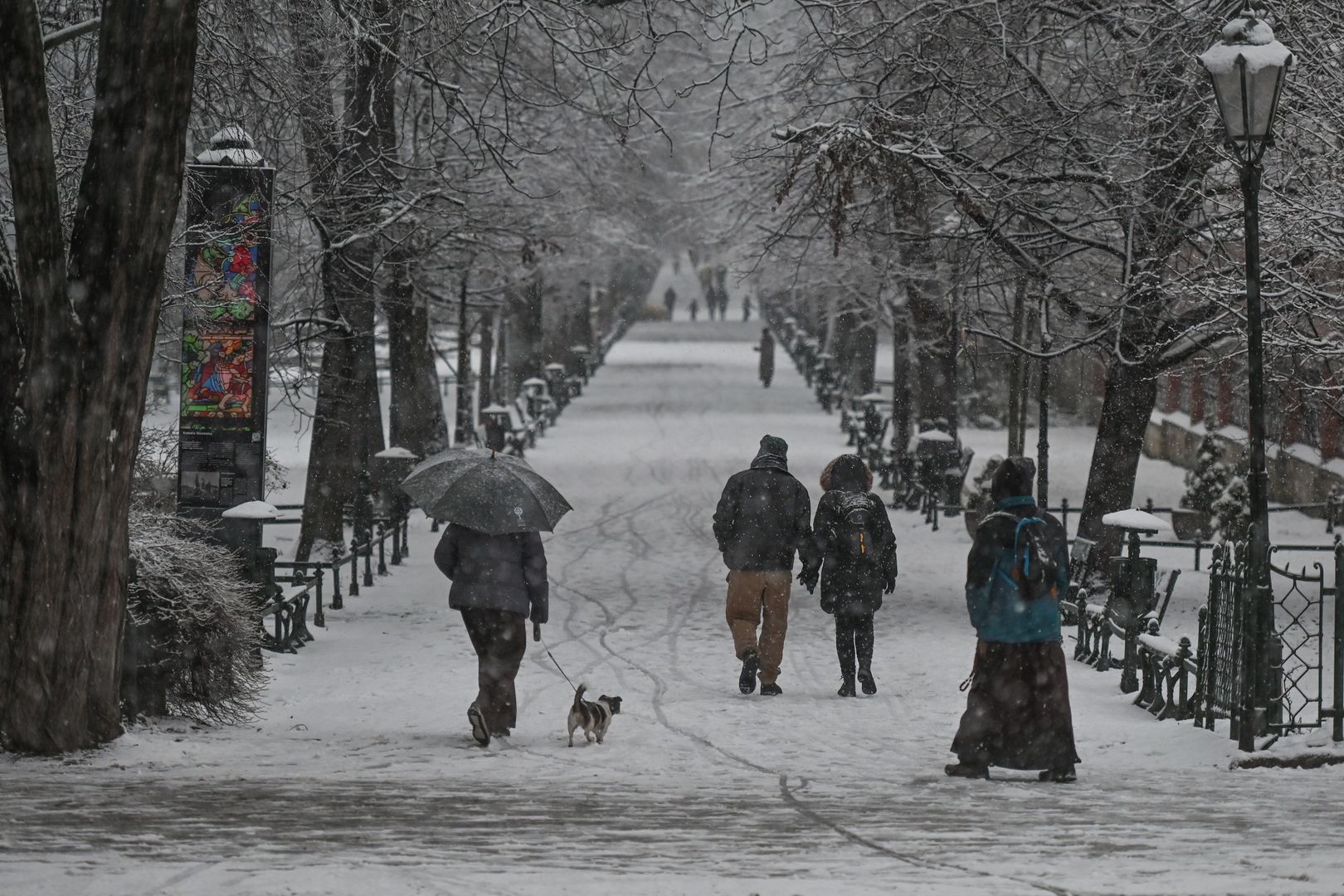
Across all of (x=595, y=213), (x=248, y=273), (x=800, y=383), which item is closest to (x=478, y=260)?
(x=595, y=213)

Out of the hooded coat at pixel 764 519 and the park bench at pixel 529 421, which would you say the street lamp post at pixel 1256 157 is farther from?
the park bench at pixel 529 421

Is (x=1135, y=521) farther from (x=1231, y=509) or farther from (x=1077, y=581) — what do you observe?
(x=1231, y=509)

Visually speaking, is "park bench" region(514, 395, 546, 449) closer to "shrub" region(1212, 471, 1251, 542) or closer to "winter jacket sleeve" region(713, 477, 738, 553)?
"shrub" region(1212, 471, 1251, 542)

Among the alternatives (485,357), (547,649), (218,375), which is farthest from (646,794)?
(485,357)

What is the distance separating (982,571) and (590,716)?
7.71 ft

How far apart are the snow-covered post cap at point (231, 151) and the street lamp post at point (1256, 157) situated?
6.78 metres

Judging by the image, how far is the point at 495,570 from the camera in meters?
9.92

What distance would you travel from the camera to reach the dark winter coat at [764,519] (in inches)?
465

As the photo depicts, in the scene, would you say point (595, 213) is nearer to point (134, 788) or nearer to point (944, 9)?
point (944, 9)

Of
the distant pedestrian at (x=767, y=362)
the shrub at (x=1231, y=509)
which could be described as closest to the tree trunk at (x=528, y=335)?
the distant pedestrian at (x=767, y=362)

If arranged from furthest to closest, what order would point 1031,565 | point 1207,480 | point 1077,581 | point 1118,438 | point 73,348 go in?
point 1207,480 < point 1077,581 < point 1118,438 < point 73,348 < point 1031,565

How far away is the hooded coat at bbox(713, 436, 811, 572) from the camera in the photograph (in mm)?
11820

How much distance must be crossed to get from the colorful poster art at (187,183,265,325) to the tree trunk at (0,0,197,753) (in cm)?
423

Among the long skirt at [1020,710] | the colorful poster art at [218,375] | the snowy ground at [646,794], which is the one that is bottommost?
the snowy ground at [646,794]
